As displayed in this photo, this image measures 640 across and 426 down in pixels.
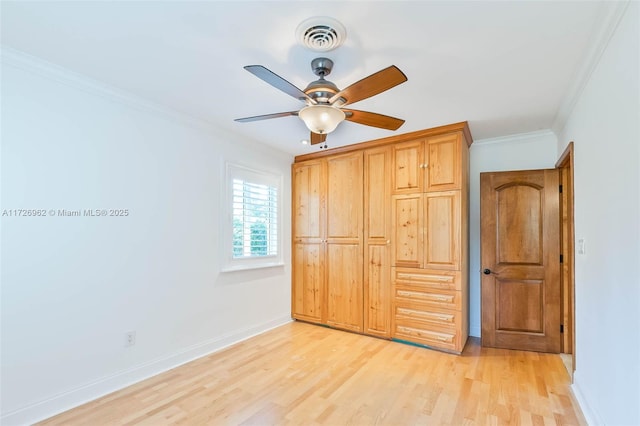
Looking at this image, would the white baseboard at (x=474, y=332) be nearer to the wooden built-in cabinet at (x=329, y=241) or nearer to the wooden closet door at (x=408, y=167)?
the wooden built-in cabinet at (x=329, y=241)

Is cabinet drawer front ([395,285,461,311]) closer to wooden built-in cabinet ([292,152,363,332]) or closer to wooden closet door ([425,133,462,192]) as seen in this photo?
wooden built-in cabinet ([292,152,363,332])

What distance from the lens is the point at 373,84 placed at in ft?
5.98

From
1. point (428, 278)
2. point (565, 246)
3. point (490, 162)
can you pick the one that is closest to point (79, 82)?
point (428, 278)

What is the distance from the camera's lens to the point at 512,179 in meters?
3.55

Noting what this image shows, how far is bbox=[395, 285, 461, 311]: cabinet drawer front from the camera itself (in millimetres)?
3305

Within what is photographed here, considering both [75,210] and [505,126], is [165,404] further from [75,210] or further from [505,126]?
[505,126]

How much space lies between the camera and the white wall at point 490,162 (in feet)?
12.1

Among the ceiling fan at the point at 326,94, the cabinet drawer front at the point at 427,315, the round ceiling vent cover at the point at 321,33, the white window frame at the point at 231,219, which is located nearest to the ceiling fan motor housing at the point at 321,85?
the ceiling fan at the point at 326,94

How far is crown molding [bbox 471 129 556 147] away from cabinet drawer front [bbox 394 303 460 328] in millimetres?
2096

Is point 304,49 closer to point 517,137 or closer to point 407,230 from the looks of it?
point 407,230

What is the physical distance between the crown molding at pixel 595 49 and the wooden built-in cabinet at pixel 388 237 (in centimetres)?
90

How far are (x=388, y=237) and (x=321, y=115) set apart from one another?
212 cm

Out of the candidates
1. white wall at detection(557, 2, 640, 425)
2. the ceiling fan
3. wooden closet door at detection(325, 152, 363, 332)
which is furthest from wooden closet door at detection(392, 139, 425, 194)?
the ceiling fan

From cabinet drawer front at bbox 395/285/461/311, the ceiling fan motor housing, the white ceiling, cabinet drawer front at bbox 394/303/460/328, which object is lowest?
cabinet drawer front at bbox 394/303/460/328
